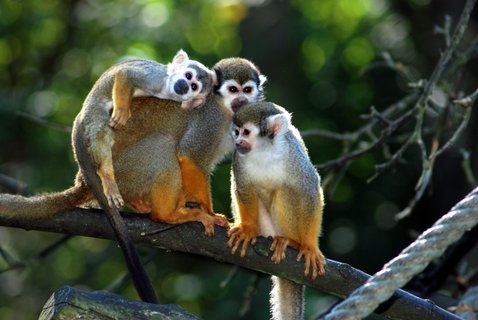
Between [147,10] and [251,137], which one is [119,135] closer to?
[251,137]

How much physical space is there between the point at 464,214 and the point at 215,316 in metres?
5.71

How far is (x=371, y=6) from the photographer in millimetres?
11617

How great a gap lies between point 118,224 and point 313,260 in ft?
3.97

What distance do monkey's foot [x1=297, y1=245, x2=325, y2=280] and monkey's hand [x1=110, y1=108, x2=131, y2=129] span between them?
1.40 metres

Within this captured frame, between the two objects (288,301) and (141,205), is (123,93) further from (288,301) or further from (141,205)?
(288,301)

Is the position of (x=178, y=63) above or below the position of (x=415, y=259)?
above

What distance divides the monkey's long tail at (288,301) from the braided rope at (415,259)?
6.62 feet

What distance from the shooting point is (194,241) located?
16.9 ft

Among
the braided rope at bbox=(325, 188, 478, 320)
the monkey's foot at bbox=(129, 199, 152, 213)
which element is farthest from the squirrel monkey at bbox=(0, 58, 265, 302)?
the braided rope at bbox=(325, 188, 478, 320)

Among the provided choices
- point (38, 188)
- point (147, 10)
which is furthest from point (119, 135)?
point (147, 10)

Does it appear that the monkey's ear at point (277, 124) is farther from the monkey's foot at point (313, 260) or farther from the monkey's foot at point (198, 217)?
the monkey's foot at point (313, 260)

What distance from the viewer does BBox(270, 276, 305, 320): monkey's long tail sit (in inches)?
221

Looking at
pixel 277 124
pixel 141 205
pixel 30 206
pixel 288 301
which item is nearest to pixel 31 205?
pixel 30 206

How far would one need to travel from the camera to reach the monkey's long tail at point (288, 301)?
5621 mm
